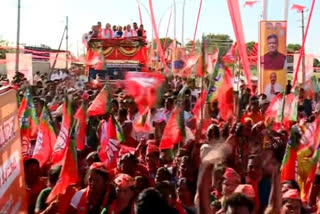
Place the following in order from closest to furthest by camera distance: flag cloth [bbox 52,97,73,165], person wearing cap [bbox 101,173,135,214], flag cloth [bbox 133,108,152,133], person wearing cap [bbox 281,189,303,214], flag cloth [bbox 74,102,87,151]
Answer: person wearing cap [bbox 281,189,303,214] < person wearing cap [bbox 101,173,135,214] < flag cloth [bbox 52,97,73,165] < flag cloth [bbox 74,102,87,151] < flag cloth [bbox 133,108,152,133]

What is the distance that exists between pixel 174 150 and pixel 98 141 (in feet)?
3.27

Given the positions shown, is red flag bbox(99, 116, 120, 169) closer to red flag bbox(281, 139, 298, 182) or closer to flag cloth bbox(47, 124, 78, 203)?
flag cloth bbox(47, 124, 78, 203)

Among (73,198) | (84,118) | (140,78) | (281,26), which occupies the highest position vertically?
(281,26)

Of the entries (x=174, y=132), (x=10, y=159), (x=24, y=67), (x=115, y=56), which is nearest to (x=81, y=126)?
(x=174, y=132)

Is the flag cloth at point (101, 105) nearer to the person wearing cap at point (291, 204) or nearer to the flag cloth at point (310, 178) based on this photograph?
the flag cloth at point (310, 178)

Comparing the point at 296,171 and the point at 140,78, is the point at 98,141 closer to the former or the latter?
the point at 140,78

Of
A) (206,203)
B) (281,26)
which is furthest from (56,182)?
(281,26)

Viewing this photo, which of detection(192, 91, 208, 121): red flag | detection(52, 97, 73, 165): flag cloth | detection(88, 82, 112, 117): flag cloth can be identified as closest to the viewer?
detection(52, 97, 73, 165): flag cloth

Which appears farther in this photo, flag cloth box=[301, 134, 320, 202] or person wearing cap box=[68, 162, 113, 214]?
flag cloth box=[301, 134, 320, 202]

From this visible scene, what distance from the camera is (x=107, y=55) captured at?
20.5 meters

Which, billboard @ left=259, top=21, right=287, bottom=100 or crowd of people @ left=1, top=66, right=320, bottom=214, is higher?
billboard @ left=259, top=21, right=287, bottom=100

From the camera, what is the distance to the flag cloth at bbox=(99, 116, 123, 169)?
5.86m

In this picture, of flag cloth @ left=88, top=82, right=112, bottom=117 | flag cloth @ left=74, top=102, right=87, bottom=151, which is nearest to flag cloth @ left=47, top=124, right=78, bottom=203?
flag cloth @ left=74, top=102, right=87, bottom=151

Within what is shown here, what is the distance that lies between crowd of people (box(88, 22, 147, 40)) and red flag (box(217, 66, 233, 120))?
13602 mm
